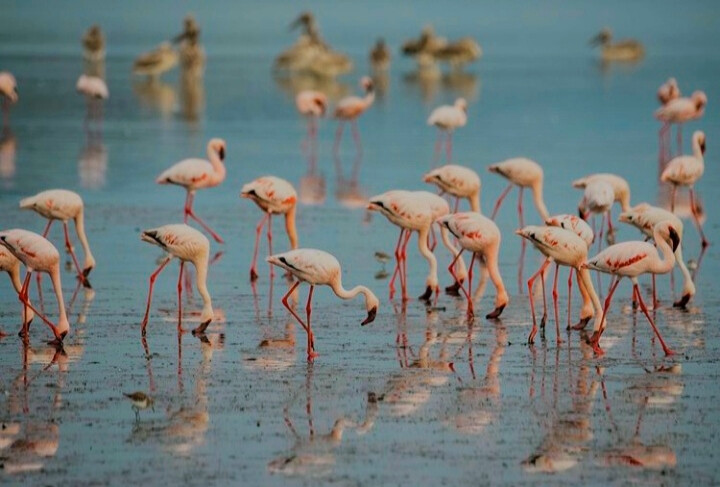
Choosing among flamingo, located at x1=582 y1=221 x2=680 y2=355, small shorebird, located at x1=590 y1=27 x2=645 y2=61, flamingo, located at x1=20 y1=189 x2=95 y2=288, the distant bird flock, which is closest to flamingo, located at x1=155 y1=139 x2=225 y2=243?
the distant bird flock

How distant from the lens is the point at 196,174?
15.0 metres

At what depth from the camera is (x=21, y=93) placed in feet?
112

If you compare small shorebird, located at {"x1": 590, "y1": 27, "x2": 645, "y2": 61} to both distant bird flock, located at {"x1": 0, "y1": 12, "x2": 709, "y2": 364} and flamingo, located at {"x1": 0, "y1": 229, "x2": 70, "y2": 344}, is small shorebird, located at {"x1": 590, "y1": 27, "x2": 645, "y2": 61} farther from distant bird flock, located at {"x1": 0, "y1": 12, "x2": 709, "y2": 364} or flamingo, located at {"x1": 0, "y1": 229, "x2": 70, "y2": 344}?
flamingo, located at {"x1": 0, "y1": 229, "x2": 70, "y2": 344}

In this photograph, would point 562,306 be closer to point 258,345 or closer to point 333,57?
point 258,345

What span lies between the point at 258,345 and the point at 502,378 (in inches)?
74.0

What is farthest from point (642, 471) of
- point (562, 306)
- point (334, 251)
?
point (334, 251)

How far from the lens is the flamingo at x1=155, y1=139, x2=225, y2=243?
1495 cm

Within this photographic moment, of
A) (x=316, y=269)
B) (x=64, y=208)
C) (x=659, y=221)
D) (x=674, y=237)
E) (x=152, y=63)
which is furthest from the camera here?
(x=152, y=63)

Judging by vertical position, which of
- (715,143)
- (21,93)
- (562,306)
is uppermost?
(21,93)

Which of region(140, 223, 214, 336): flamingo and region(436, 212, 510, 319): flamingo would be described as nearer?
region(140, 223, 214, 336): flamingo

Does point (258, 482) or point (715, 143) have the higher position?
point (715, 143)

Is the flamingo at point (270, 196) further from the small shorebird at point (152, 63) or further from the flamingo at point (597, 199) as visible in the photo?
the small shorebird at point (152, 63)

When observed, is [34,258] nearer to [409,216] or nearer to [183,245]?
[183,245]

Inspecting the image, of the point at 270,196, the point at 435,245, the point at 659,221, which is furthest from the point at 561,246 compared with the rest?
the point at 270,196
